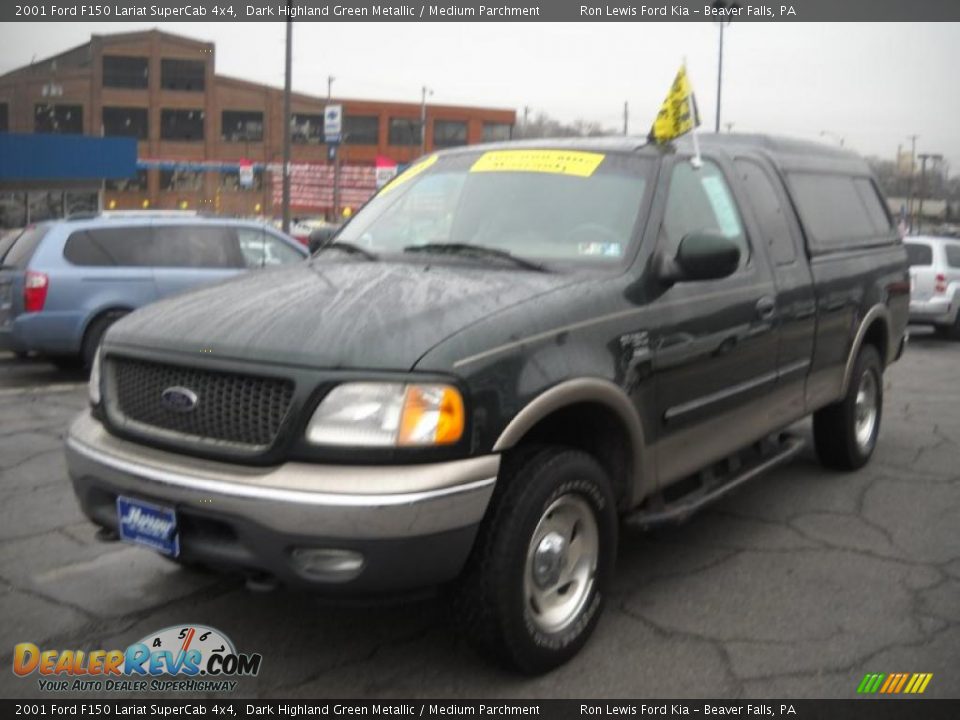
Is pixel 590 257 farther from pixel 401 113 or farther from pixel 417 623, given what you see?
pixel 401 113

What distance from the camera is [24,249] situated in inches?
373

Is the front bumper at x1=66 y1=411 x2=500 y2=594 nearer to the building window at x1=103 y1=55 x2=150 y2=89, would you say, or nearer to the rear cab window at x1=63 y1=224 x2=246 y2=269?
the rear cab window at x1=63 y1=224 x2=246 y2=269

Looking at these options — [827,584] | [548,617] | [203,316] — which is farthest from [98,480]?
[827,584]

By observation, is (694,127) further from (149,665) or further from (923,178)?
(923,178)

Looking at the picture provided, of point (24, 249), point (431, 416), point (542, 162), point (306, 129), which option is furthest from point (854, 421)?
point (306, 129)

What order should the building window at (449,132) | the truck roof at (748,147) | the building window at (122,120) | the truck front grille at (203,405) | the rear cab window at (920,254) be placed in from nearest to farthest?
the truck front grille at (203,405) < the truck roof at (748,147) < the rear cab window at (920,254) < the building window at (122,120) < the building window at (449,132)

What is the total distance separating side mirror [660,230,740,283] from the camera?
3705mm

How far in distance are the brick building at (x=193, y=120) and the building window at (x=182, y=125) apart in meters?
0.07

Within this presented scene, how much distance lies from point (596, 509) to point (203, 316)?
1.55 meters

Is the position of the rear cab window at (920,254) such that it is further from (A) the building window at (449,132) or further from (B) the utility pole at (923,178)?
(A) the building window at (449,132)

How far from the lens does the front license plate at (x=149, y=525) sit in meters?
3.03

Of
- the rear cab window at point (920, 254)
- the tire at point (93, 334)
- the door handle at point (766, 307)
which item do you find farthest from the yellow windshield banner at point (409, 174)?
the rear cab window at point (920, 254)

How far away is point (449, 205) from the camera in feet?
14.2

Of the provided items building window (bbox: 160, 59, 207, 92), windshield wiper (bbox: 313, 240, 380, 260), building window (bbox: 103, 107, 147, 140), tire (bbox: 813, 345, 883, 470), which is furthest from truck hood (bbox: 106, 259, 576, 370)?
building window (bbox: 160, 59, 207, 92)
